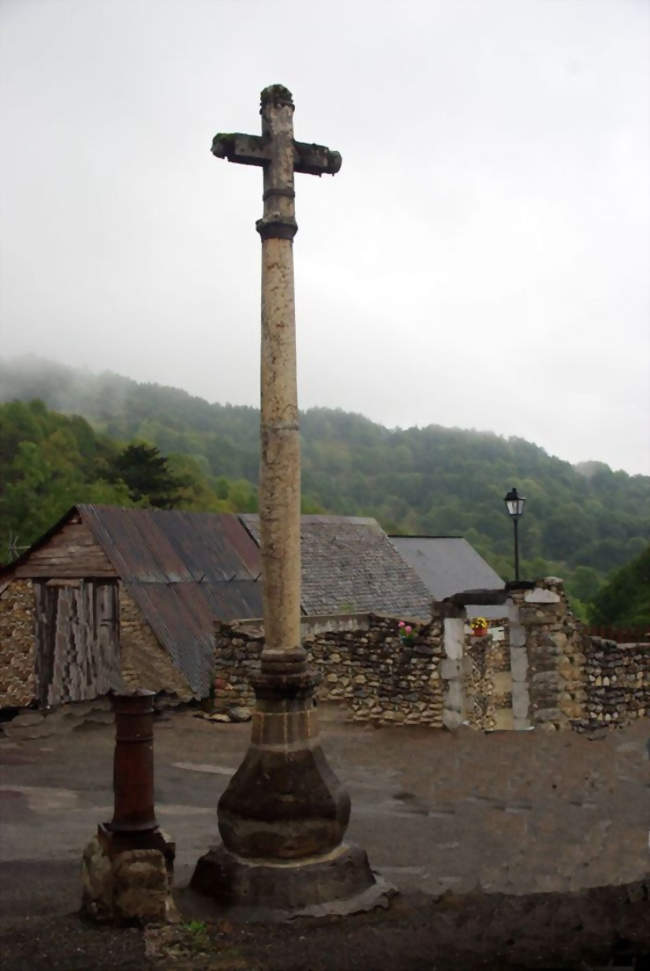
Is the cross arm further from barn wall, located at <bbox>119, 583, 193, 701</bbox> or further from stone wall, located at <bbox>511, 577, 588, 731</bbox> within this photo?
barn wall, located at <bbox>119, 583, 193, 701</bbox>

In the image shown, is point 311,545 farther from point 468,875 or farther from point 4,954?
point 4,954

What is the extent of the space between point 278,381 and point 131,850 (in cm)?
271

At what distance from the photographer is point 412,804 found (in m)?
8.38

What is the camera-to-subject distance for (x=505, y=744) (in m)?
11.0

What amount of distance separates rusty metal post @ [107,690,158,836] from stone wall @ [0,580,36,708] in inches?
389

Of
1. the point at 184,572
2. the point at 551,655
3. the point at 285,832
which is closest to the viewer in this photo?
the point at 285,832

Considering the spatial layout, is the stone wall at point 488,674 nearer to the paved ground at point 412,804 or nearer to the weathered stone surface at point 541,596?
the weathered stone surface at point 541,596

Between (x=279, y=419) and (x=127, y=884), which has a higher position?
(x=279, y=419)

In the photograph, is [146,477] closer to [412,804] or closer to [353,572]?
[353,572]

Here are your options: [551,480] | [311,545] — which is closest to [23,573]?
[311,545]

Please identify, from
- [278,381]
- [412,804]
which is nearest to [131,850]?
[278,381]

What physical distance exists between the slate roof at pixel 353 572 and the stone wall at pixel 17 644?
449cm

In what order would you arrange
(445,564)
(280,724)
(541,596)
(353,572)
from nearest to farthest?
(280,724) < (541,596) < (353,572) < (445,564)

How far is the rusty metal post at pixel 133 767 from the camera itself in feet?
15.8
